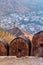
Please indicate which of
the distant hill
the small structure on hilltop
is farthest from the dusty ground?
the distant hill

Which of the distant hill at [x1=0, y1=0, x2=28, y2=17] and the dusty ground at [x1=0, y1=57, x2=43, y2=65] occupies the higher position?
the distant hill at [x1=0, y1=0, x2=28, y2=17]

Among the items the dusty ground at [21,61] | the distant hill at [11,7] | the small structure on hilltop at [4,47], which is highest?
the distant hill at [11,7]

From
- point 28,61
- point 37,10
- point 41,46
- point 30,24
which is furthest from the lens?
point 37,10

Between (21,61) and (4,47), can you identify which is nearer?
(21,61)

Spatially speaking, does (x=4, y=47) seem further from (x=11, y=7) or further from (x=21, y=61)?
(x=11, y=7)

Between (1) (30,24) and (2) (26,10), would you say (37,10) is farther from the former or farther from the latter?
(1) (30,24)

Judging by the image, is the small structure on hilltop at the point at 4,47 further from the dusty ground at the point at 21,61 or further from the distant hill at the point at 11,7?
the distant hill at the point at 11,7

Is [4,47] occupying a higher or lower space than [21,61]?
higher

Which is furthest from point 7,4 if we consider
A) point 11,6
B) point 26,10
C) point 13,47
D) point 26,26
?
point 13,47

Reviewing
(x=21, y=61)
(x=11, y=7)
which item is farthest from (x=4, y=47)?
(x=11, y=7)

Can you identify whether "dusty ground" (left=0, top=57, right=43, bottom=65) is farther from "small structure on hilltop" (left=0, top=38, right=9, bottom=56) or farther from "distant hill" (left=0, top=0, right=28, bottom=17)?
"distant hill" (left=0, top=0, right=28, bottom=17)

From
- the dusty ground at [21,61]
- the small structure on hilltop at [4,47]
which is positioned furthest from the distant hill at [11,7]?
the dusty ground at [21,61]
